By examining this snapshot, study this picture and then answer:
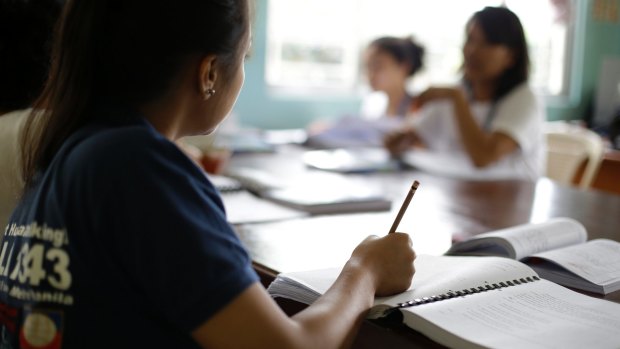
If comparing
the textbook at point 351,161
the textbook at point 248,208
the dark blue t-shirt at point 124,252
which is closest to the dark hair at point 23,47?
the textbook at point 248,208

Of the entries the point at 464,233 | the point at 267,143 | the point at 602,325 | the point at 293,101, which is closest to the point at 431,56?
the point at 293,101

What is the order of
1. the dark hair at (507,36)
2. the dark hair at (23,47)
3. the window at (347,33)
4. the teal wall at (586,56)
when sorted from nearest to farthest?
the dark hair at (23,47), the dark hair at (507,36), the window at (347,33), the teal wall at (586,56)

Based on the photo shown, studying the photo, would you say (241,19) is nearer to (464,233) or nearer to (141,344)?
(141,344)

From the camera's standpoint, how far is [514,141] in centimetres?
243

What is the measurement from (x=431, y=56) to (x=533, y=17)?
0.93 meters

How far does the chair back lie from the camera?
2920mm

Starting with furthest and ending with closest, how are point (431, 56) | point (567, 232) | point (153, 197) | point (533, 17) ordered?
point (533, 17), point (431, 56), point (567, 232), point (153, 197)

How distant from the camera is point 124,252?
2.28 feet

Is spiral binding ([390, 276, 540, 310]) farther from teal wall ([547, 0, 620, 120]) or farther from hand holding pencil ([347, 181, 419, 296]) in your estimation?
teal wall ([547, 0, 620, 120])

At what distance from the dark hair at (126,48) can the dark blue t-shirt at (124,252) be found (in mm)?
49

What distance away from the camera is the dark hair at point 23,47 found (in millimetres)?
1297

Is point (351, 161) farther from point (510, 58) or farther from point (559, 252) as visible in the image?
point (559, 252)

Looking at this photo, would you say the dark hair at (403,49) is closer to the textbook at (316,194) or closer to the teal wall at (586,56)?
the textbook at (316,194)

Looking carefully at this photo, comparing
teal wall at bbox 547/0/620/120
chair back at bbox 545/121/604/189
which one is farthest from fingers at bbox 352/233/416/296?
teal wall at bbox 547/0/620/120
